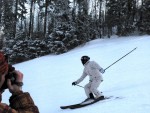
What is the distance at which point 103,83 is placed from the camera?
54.1ft

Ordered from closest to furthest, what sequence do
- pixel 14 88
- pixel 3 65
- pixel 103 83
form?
pixel 3 65
pixel 14 88
pixel 103 83

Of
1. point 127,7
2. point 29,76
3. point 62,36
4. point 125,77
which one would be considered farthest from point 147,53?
point 127,7

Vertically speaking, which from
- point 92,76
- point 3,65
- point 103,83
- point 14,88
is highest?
point 3,65

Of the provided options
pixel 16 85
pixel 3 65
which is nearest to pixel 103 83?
pixel 16 85

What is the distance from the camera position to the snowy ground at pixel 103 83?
10.4m

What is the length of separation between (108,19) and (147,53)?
55.5ft

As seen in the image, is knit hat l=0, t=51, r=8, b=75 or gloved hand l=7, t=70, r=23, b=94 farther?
gloved hand l=7, t=70, r=23, b=94

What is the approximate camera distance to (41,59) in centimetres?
2920

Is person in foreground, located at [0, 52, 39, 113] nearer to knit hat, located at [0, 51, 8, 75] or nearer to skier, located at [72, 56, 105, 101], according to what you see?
knit hat, located at [0, 51, 8, 75]

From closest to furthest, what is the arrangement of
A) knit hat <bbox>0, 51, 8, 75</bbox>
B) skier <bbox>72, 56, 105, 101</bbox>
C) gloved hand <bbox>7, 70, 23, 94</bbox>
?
knit hat <bbox>0, 51, 8, 75</bbox>, gloved hand <bbox>7, 70, 23, 94</bbox>, skier <bbox>72, 56, 105, 101</bbox>

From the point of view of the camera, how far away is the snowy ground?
10.4 m

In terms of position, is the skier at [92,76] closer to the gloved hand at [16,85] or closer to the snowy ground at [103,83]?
the snowy ground at [103,83]

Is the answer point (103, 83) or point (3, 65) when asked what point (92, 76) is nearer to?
point (103, 83)

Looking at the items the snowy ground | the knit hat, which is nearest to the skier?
the snowy ground
